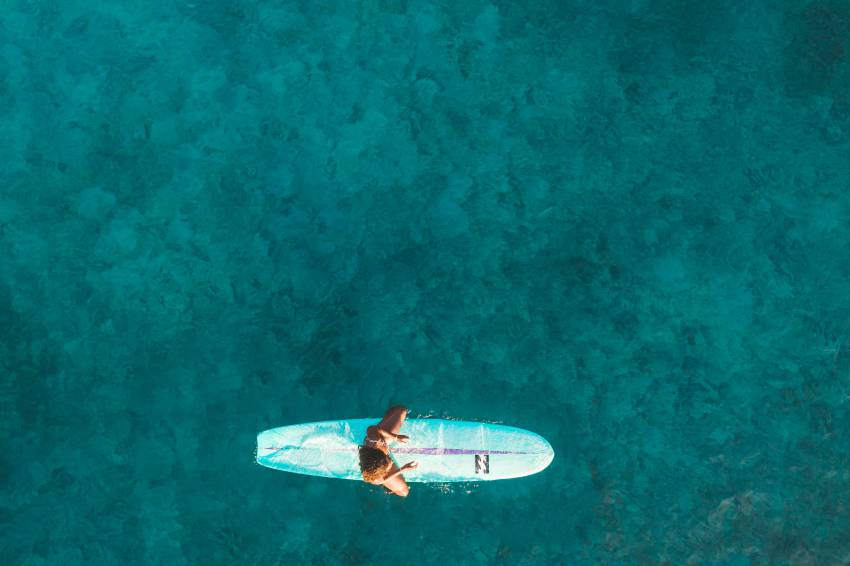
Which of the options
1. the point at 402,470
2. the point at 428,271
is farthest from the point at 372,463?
the point at 428,271

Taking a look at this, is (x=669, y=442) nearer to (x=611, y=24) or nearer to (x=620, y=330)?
(x=620, y=330)

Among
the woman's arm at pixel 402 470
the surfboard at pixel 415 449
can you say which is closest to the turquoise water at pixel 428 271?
→ the surfboard at pixel 415 449

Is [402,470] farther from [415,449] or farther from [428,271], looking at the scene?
[428,271]

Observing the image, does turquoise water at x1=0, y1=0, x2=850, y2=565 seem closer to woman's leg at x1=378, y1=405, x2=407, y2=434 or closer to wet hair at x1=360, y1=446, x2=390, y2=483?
woman's leg at x1=378, y1=405, x2=407, y2=434

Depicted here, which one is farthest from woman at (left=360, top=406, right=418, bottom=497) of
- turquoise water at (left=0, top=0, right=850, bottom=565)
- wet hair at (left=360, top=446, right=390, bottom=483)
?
turquoise water at (left=0, top=0, right=850, bottom=565)

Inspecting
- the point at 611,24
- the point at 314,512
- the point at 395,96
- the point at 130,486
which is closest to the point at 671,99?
the point at 611,24

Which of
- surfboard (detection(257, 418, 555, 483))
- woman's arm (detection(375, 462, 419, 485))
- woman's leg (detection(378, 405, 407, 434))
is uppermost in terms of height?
woman's leg (detection(378, 405, 407, 434))
